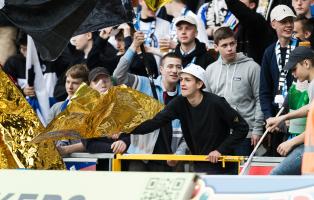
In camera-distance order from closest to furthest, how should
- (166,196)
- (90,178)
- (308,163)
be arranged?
(166,196) → (90,178) → (308,163)

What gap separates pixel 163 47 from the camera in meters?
12.1

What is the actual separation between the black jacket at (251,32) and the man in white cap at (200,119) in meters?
1.24

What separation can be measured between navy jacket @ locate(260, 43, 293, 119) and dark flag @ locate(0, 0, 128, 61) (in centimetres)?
193

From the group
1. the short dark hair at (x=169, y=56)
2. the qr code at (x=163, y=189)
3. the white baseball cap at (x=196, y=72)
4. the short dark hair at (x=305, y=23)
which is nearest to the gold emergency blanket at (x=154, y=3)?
the short dark hair at (x=169, y=56)

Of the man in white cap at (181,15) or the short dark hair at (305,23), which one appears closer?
the short dark hair at (305,23)

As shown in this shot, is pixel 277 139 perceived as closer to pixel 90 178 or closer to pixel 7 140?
pixel 7 140

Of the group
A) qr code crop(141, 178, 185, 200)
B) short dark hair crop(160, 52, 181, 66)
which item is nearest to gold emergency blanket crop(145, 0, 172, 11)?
short dark hair crop(160, 52, 181, 66)

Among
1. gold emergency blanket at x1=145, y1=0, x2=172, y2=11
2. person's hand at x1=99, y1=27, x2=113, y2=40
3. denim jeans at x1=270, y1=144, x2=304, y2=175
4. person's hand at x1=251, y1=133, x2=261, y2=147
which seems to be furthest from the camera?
person's hand at x1=99, y1=27, x2=113, y2=40

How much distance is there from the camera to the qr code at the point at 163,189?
5109mm

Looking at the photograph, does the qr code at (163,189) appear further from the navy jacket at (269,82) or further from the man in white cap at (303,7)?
the man in white cap at (303,7)

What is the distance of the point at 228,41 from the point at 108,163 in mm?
1883

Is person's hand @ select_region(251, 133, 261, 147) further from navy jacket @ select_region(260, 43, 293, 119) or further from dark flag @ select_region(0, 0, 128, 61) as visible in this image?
dark flag @ select_region(0, 0, 128, 61)

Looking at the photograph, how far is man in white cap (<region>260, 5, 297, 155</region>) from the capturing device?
10430 mm

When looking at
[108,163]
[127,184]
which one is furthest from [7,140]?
[127,184]
